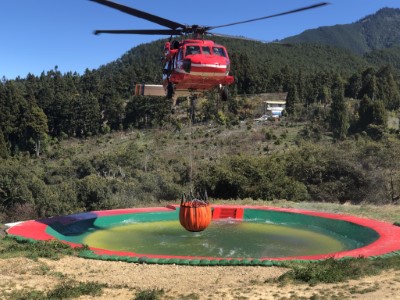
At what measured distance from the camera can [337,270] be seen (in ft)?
35.3

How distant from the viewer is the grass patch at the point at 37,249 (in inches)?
528

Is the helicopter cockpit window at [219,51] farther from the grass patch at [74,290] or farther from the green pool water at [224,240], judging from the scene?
the grass patch at [74,290]

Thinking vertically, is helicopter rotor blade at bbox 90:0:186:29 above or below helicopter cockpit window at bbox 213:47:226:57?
above

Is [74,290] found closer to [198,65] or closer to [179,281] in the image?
[179,281]

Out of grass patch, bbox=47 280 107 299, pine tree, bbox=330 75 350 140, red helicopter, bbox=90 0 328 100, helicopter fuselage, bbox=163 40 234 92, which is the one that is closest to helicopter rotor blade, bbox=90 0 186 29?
red helicopter, bbox=90 0 328 100

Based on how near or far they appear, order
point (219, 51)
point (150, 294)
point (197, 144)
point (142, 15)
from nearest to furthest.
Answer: point (150, 294) < point (142, 15) < point (219, 51) < point (197, 144)

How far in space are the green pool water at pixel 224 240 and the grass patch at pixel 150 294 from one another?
5458 mm

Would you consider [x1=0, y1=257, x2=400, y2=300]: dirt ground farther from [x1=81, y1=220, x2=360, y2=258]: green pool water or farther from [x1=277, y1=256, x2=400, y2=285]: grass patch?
[x1=81, y1=220, x2=360, y2=258]: green pool water

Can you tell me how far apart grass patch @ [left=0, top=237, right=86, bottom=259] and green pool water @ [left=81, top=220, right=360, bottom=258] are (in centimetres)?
238

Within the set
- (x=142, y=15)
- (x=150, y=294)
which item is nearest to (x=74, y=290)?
(x=150, y=294)

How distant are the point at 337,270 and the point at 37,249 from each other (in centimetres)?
931

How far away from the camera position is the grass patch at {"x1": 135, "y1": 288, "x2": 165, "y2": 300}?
9188 mm

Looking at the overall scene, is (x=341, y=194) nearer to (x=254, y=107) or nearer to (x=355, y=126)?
(x=355, y=126)

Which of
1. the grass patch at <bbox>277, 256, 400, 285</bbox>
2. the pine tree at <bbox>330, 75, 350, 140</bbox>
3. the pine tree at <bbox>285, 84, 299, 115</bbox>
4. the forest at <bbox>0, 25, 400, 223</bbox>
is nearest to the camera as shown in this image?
the grass patch at <bbox>277, 256, 400, 285</bbox>
